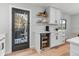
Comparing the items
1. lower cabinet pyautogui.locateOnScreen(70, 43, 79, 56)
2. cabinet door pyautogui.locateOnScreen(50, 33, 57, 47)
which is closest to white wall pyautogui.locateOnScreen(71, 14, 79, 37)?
cabinet door pyautogui.locateOnScreen(50, 33, 57, 47)

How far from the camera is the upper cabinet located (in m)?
2.12

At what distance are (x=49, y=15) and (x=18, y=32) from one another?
0.99 metres

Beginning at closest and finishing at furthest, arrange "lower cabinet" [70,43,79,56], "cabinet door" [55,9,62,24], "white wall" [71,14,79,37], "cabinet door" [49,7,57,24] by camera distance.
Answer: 1. "lower cabinet" [70,43,79,56]
2. "white wall" [71,14,79,37]
3. "cabinet door" [49,7,57,24]
4. "cabinet door" [55,9,62,24]

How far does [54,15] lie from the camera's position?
223 cm

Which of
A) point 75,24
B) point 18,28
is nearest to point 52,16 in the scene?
point 75,24

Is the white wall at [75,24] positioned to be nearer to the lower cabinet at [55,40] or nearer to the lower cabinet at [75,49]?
the lower cabinet at [55,40]

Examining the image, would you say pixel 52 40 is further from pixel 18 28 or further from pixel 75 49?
pixel 75 49

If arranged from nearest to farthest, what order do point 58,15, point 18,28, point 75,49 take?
point 75,49, point 18,28, point 58,15

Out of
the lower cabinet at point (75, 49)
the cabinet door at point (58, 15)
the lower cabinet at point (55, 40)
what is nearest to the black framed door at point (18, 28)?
the lower cabinet at point (75, 49)

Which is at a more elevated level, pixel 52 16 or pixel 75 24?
pixel 52 16

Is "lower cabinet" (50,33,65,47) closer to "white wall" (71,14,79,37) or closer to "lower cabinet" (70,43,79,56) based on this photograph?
"white wall" (71,14,79,37)

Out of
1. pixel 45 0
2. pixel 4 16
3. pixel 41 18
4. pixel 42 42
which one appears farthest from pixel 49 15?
pixel 45 0

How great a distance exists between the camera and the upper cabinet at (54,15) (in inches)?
83.4

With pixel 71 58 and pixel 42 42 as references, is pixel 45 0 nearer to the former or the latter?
pixel 71 58
